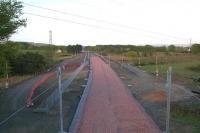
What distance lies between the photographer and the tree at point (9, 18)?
2737 centimetres

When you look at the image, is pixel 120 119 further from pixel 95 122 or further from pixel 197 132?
pixel 197 132

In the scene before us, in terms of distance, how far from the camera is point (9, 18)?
91.6 ft

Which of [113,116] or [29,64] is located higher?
[29,64]

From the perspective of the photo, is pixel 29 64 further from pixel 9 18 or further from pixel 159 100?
pixel 159 100

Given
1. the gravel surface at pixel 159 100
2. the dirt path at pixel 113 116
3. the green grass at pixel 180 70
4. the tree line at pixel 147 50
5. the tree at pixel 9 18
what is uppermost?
the tree at pixel 9 18

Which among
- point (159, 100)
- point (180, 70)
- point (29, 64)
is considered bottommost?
point (180, 70)

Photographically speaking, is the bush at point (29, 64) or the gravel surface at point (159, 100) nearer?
the gravel surface at point (159, 100)

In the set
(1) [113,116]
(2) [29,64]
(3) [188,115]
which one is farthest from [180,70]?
(1) [113,116]

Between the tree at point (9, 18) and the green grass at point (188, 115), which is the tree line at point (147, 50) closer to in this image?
the tree at point (9, 18)

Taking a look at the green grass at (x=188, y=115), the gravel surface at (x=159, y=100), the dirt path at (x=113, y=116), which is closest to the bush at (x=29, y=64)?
the gravel surface at (x=159, y=100)

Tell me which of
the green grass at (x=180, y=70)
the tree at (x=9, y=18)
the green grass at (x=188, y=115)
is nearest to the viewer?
the green grass at (x=188, y=115)

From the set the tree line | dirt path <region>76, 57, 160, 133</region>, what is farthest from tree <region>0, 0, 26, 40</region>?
the tree line

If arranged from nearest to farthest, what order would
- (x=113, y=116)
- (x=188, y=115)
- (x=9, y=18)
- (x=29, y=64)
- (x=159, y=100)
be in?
1. (x=113, y=116)
2. (x=188, y=115)
3. (x=159, y=100)
4. (x=9, y=18)
5. (x=29, y=64)

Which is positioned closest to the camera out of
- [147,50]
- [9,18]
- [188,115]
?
[188,115]
